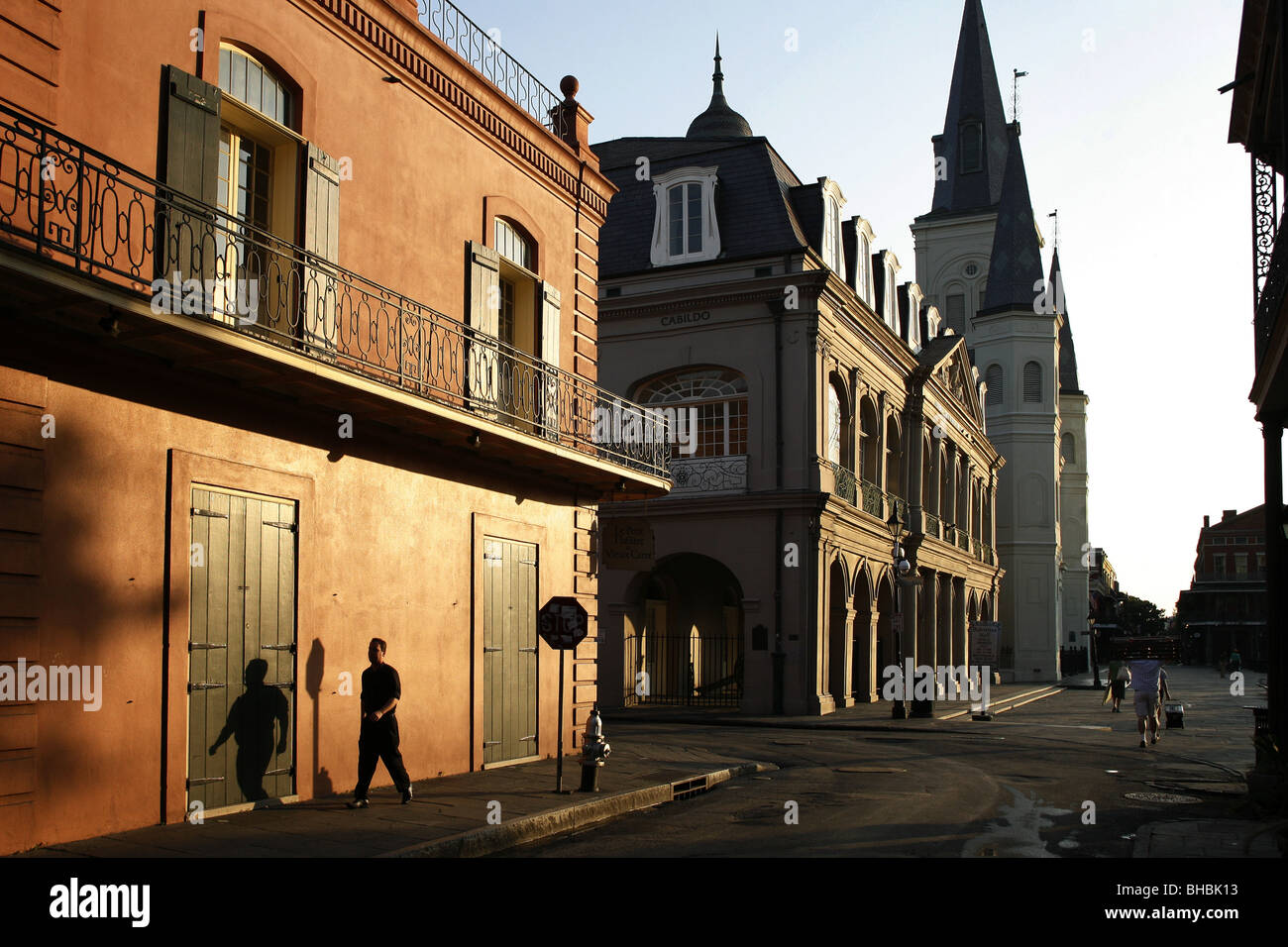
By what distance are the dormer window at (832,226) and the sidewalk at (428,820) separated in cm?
1739

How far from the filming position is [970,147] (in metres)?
62.3

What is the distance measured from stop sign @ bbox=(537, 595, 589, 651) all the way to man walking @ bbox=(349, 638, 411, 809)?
1669mm

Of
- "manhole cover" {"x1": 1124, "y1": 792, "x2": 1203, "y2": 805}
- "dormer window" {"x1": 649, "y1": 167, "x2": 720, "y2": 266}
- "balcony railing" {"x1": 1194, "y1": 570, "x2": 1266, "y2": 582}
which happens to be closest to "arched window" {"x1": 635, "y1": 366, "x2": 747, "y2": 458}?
"dormer window" {"x1": 649, "y1": 167, "x2": 720, "y2": 266}

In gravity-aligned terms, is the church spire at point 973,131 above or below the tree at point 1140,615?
above

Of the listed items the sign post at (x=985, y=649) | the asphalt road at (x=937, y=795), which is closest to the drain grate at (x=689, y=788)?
the asphalt road at (x=937, y=795)

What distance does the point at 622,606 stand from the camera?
2795 cm

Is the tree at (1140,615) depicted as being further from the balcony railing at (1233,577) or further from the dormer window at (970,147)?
the dormer window at (970,147)

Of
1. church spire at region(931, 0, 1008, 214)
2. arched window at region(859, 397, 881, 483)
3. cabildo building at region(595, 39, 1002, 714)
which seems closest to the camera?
cabildo building at region(595, 39, 1002, 714)

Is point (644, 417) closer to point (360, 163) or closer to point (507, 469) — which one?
point (507, 469)

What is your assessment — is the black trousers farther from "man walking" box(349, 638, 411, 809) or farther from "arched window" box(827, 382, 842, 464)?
"arched window" box(827, 382, 842, 464)

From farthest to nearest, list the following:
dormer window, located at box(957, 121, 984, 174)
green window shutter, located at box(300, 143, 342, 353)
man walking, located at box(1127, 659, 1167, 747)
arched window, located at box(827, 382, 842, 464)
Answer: dormer window, located at box(957, 121, 984, 174) → arched window, located at box(827, 382, 842, 464) → man walking, located at box(1127, 659, 1167, 747) → green window shutter, located at box(300, 143, 342, 353)

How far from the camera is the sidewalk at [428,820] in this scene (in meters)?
8.73

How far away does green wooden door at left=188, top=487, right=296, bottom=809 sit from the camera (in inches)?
397
